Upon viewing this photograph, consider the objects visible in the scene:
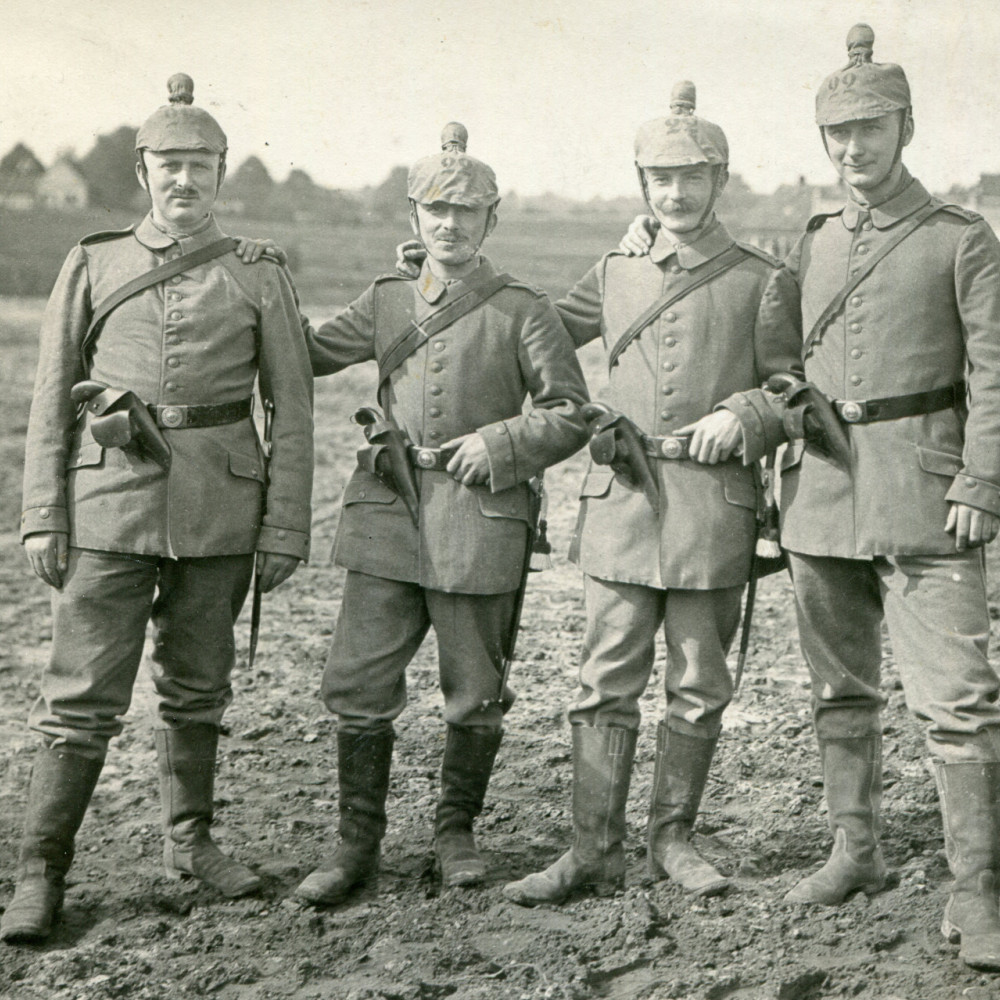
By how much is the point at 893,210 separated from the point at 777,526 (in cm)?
92

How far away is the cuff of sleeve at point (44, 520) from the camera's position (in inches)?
142

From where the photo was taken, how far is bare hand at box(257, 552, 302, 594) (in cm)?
377

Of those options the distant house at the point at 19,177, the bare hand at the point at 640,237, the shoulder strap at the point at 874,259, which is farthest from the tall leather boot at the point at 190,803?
the distant house at the point at 19,177

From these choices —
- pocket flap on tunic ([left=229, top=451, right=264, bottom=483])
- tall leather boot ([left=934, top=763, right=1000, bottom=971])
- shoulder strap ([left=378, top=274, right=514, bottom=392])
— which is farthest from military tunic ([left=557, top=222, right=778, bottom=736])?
pocket flap on tunic ([left=229, top=451, right=264, bottom=483])

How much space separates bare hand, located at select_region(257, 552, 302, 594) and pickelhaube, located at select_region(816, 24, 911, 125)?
6.28ft

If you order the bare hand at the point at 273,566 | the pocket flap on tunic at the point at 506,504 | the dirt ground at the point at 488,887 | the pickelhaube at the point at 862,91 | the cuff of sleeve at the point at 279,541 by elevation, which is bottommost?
the dirt ground at the point at 488,887

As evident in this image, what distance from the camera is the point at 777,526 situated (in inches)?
146

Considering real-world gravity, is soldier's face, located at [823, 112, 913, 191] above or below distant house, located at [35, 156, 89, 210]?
below

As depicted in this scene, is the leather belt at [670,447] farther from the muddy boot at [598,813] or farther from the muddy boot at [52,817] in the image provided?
the muddy boot at [52,817]

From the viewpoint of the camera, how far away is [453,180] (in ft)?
12.0

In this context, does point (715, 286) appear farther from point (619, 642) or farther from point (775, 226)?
point (775, 226)

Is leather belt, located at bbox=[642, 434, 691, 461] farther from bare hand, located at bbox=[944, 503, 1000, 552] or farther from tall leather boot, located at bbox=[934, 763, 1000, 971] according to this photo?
tall leather boot, located at bbox=[934, 763, 1000, 971]

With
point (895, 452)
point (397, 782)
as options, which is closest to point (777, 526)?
point (895, 452)

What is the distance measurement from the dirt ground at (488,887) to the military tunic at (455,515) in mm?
613
